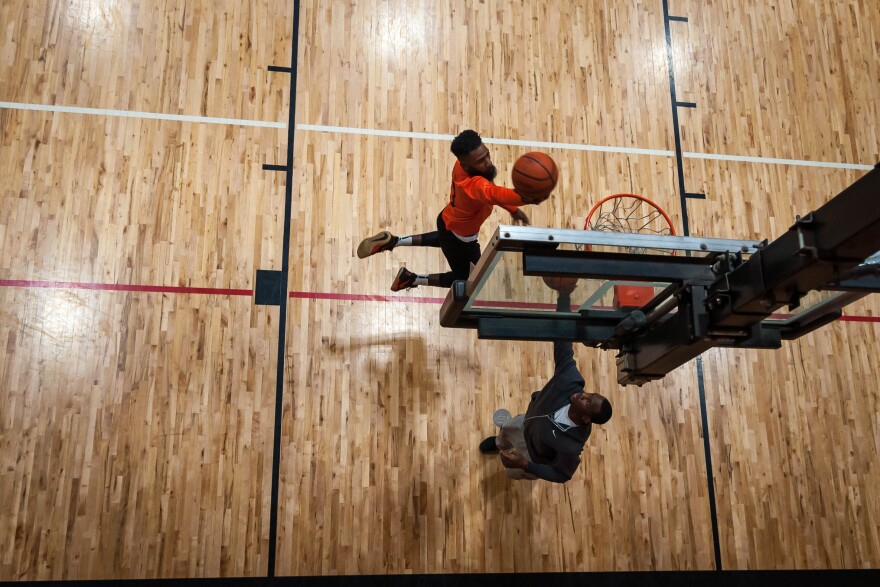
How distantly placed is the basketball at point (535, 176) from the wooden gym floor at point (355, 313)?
2.08 meters

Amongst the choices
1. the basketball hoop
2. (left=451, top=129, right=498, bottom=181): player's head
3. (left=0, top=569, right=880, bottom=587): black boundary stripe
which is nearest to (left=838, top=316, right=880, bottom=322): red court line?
the basketball hoop

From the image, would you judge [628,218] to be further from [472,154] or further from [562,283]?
[562,283]

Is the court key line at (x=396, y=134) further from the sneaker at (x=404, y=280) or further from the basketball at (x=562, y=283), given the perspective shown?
the basketball at (x=562, y=283)

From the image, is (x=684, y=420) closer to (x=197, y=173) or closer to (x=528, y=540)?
(x=528, y=540)

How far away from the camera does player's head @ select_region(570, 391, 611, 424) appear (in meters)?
4.44

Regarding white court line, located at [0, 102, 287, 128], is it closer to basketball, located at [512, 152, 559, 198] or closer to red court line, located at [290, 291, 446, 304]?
red court line, located at [290, 291, 446, 304]

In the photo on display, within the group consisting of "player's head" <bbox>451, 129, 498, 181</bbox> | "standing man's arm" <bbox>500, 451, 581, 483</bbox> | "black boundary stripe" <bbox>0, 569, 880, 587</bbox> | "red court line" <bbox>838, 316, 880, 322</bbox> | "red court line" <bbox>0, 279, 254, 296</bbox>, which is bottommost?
"black boundary stripe" <bbox>0, 569, 880, 587</bbox>

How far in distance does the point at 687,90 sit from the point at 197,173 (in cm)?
429

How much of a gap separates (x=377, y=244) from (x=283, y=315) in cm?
95

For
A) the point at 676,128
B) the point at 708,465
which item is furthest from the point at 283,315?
the point at 676,128

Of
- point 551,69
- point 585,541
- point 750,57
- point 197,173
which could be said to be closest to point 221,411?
point 197,173

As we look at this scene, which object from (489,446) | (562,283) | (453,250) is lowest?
(489,446)

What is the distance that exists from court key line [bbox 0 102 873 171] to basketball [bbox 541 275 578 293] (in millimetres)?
2689

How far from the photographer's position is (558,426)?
476 cm
